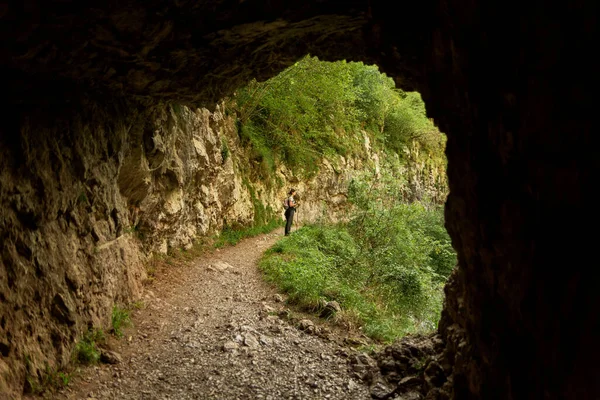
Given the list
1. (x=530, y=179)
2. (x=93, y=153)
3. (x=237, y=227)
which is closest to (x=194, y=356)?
(x=93, y=153)

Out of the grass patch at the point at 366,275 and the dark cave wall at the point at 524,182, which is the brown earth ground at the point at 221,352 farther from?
the dark cave wall at the point at 524,182

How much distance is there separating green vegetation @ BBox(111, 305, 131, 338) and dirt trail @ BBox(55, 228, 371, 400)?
144 mm

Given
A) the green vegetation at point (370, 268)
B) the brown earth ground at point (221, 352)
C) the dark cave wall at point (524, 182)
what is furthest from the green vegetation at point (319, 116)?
the dark cave wall at point (524, 182)

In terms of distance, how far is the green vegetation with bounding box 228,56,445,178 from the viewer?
15570 mm

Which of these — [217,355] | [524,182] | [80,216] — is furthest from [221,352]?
[524,182]

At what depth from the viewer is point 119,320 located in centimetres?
578

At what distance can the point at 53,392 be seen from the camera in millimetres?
4012

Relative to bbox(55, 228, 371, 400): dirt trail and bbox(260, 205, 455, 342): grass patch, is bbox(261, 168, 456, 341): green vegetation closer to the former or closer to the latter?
bbox(260, 205, 455, 342): grass patch

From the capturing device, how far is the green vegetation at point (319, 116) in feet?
51.1

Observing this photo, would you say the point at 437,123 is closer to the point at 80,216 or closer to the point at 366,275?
the point at 80,216

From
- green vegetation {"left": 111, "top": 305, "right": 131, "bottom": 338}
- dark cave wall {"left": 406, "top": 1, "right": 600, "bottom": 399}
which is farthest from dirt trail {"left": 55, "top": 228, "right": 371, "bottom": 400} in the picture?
dark cave wall {"left": 406, "top": 1, "right": 600, "bottom": 399}

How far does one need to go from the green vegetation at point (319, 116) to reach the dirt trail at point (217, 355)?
32.0ft

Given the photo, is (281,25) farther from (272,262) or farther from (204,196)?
(204,196)

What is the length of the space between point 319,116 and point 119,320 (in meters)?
16.4
